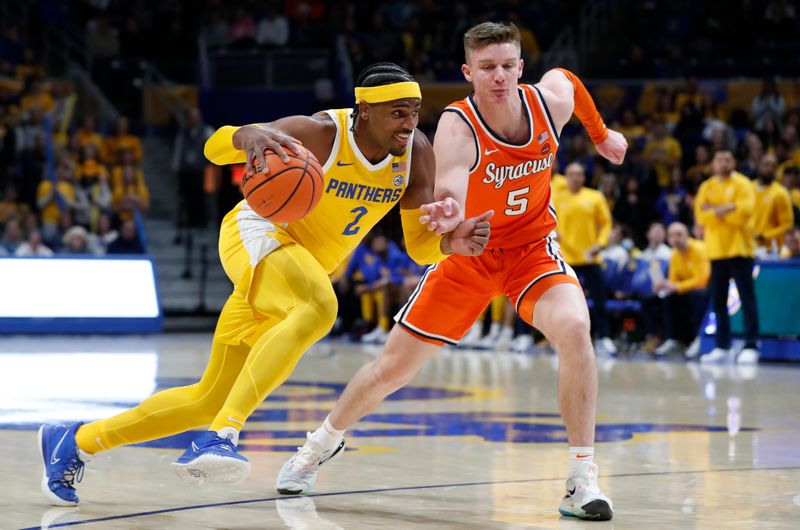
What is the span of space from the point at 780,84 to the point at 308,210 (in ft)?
54.4

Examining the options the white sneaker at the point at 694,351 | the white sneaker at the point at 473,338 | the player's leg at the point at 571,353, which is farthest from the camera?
the white sneaker at the point at 473,338

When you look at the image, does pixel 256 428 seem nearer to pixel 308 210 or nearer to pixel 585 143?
pixel 308 210

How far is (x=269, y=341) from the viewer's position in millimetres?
4590

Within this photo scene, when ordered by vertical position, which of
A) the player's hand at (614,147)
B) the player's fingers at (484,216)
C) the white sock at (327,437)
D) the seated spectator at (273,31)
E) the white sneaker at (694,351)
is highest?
the seated spectator at (273,31)

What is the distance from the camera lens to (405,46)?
872 inches

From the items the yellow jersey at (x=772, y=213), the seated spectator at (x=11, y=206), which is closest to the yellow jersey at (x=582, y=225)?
the yellow jersey at (x=772, y=213)

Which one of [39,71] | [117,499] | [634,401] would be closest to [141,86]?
[39,71]

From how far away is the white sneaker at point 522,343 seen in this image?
49.5 ft

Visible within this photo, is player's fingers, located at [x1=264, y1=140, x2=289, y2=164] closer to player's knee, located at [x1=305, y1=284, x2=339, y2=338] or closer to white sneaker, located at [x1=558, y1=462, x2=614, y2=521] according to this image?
player's knee, located at [x1=305, y1=284, x2=339, y2=338]

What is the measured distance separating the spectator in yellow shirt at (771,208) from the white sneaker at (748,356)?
1.42 m

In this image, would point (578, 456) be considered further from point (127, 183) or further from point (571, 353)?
point (127, 183)

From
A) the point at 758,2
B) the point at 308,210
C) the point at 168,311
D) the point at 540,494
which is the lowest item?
the point at 168,311

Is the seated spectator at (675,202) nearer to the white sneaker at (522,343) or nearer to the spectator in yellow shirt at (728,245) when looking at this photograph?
the white sneaker at (522,343)

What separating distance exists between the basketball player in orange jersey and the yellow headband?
42 centimetres
